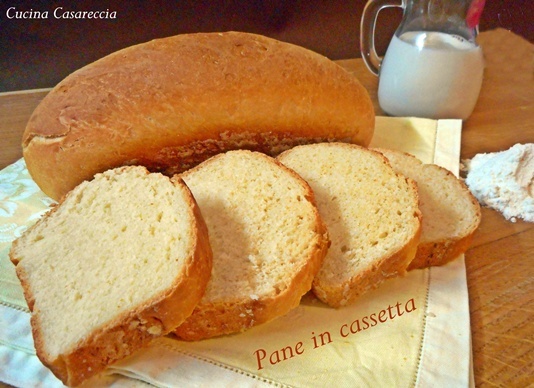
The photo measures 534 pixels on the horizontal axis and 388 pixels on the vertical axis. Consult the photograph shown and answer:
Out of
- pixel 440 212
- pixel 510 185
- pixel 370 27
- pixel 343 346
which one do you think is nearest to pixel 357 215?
pixel 440 212

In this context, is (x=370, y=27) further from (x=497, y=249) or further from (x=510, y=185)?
(x=497, y=249)

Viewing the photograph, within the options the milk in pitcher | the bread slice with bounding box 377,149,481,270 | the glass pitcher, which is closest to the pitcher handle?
the glass pitcher

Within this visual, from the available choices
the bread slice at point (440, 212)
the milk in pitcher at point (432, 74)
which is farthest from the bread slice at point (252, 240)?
the milk in pitcher at point (432, 74)

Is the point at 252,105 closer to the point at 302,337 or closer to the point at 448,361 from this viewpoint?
the point at 302,337

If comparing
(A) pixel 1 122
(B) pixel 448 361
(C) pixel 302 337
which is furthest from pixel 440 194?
(A) pixel 1 122

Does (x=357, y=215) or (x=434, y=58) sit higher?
(x=434, y=58)

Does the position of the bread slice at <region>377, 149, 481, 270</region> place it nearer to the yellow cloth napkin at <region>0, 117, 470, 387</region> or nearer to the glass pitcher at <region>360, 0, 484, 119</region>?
the yellow cloth napkin at <region>0, 117, 470, 387</region>

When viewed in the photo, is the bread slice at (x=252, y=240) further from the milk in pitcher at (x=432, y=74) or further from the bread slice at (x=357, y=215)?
the milk in pitcher at (x=432, y=74)
